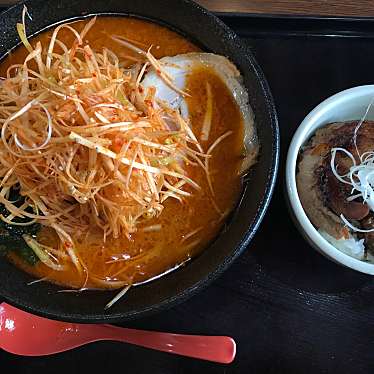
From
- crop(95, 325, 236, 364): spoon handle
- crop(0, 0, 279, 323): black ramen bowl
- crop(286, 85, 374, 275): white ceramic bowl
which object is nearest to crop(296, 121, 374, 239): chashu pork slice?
crop(286, 85, 374, 275): white ceramic bowl

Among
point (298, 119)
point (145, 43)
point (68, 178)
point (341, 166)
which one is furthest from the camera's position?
point (298, 119)

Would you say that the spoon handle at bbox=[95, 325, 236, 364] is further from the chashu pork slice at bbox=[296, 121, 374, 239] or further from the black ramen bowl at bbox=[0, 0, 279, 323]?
the chashu pork slice at bbox=[296, 121, 374, 239]

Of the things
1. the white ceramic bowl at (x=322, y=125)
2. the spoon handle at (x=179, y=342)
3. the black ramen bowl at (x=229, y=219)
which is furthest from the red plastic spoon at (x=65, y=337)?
the white ceramic bowl at (x=322, y=125)

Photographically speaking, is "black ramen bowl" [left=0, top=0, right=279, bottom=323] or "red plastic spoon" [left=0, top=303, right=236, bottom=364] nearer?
"black ramen bowl" [left=0, top=0, right=279, bottom=323]

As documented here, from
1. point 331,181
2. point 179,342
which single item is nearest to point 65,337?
point 179,342

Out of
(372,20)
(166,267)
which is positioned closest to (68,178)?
(166,267)

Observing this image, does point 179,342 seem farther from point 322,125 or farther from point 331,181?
point 322,125

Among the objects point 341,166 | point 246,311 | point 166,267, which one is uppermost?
point 341,166

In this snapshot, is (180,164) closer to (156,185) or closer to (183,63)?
(156,185)
